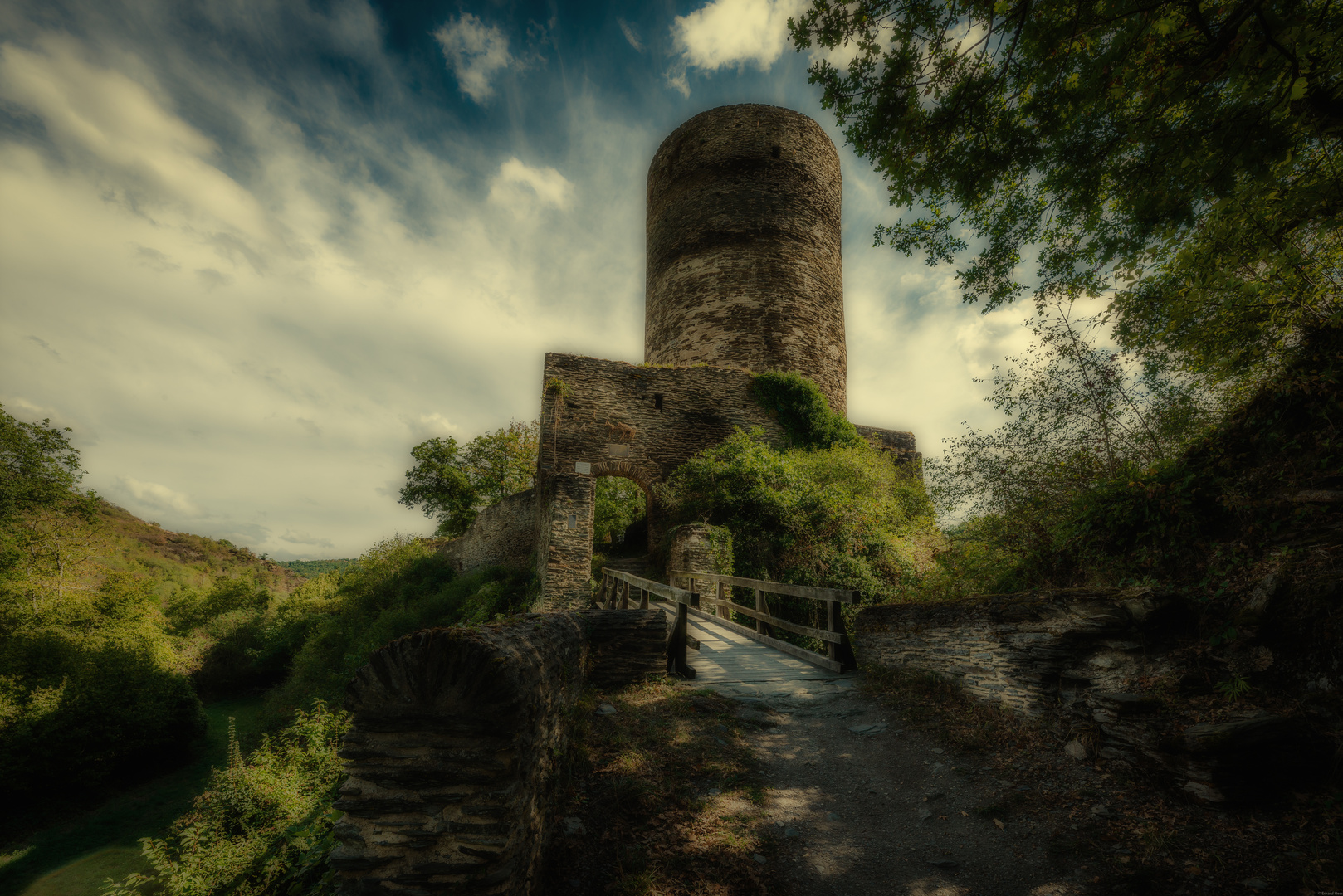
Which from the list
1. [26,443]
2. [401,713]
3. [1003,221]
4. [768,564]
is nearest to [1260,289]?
[1003,221]

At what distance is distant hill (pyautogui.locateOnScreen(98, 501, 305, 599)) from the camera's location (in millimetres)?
33250

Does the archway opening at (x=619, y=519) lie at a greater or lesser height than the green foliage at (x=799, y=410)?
lesser

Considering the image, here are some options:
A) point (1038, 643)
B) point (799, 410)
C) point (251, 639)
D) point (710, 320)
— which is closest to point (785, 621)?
point (1038, 643)

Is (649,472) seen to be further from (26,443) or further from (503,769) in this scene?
(26,443)

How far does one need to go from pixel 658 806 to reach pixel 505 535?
15.7 metres

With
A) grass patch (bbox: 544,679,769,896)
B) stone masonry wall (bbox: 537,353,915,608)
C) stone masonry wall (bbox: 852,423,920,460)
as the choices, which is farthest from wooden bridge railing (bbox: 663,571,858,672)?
stone masonry wall (bbox: 852,423,920,460)

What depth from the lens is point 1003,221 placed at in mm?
5141

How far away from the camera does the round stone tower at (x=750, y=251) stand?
15820 millimetres

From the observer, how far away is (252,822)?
30.6ft

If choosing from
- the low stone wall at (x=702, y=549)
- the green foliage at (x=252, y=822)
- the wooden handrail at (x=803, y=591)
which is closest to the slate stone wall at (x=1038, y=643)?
the wooden handrail at (x=803, y=591)

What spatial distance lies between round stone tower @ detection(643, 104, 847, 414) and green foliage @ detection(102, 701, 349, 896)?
43.4 ft

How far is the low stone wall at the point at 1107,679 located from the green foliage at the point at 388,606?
9.85 meters

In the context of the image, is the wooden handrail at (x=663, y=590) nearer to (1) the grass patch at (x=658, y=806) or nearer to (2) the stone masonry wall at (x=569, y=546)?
(2) the stone masonry wall at (x=569, y=546)

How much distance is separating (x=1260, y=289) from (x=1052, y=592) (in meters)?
2.68
